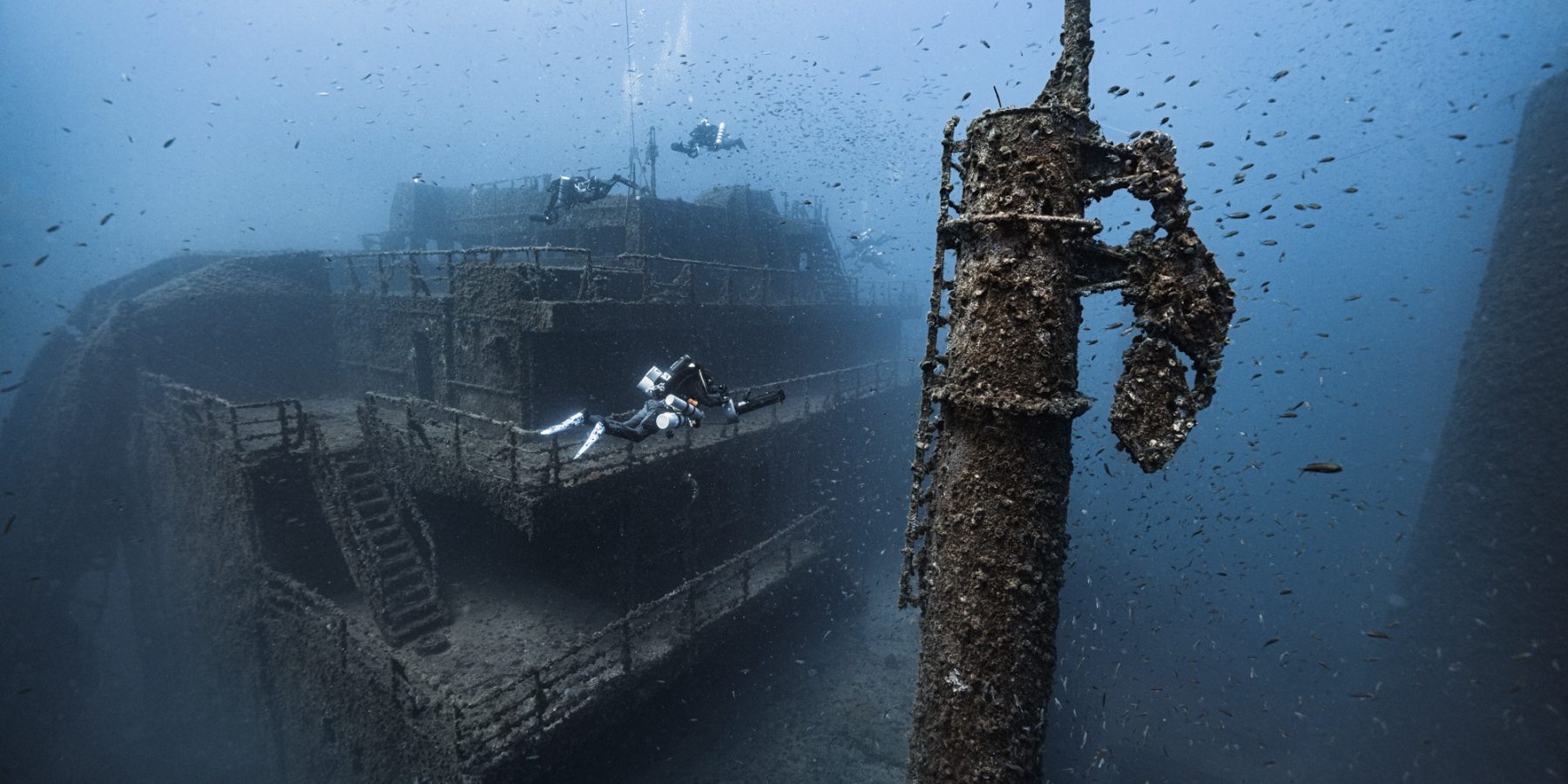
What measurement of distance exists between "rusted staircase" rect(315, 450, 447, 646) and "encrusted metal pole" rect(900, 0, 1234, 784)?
11749mm

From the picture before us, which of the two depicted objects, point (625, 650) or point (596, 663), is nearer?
point (625, 650)

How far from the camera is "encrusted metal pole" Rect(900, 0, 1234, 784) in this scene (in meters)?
3.18

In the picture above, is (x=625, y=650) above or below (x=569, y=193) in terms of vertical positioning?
below

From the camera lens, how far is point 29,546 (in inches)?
790

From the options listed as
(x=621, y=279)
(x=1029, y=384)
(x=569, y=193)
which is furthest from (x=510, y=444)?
(x=569, y=193)

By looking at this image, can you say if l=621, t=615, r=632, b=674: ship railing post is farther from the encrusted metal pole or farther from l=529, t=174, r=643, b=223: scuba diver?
l=529, t=174, r=643, b=223: scuba diver

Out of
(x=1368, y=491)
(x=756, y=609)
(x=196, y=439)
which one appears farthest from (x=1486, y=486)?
(x=1368, y=491)

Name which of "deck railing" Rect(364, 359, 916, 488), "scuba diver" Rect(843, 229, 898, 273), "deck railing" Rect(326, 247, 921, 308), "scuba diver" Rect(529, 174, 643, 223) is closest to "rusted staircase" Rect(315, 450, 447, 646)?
"deck railing" Rect(364, 359, 916, 488)

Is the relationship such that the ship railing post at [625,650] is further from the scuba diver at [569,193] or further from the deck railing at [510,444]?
the scuba diver at [569,193]

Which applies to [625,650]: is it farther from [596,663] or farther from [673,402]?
[673,402]

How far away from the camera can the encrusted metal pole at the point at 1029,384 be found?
318 centimetres

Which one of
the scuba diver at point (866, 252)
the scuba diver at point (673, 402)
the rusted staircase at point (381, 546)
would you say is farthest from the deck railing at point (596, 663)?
the scuba diver at point (866, 252)

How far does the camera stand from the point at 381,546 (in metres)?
12.4

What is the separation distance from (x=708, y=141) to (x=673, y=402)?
20199 millimetres
